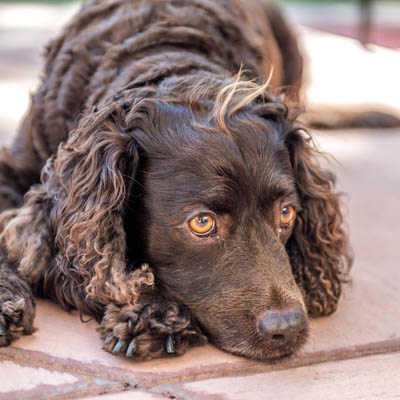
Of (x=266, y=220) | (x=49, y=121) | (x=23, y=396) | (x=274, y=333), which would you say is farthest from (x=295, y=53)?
(x=23, y=396)

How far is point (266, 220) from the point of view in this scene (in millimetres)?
2965

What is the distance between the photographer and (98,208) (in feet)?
9.67

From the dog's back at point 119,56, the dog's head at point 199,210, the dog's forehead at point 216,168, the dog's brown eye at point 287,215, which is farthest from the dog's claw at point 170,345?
the dog's back at point 119,56

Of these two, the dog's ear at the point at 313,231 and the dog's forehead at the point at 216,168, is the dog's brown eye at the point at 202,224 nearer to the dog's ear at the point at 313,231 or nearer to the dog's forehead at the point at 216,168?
the dog's forehead at the point at 216,168

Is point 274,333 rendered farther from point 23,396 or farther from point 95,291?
point 23,396

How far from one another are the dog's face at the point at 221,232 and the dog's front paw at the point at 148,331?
8 cm

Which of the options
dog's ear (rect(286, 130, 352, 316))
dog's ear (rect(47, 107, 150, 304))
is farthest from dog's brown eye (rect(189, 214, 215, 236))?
dog's ear (rect(286, 130, 352, 316))

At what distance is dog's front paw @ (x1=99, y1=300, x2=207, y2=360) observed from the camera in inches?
110

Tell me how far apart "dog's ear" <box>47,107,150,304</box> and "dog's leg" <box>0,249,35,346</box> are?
19 cm

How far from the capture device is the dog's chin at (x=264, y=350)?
280cm

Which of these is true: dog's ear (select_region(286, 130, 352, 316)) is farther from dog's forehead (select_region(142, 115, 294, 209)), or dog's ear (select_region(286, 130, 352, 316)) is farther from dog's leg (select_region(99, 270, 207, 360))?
dog's leg (select_region(99, 270, 207, 360))

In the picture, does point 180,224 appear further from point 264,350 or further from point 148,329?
point 264,350

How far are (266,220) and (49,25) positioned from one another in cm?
1209

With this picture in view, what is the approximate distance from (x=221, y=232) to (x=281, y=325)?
1.40ft
